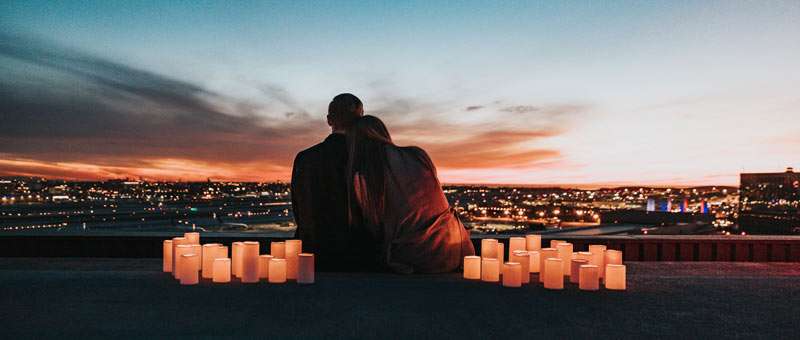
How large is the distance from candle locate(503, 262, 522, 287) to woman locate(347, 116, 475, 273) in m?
0.89

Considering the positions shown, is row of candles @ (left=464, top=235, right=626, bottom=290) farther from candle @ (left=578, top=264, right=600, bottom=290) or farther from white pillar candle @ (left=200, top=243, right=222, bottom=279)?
white pillar candle @ (left=200, top=243, right=222, bottom=279)

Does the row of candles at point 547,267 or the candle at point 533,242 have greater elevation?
the candle at point 533,242

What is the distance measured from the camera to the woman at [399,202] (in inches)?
233

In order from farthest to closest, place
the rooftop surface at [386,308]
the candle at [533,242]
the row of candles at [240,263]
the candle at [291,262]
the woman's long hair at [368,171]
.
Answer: the candle at [533,242] → the woman's long hair at [368,171] → the candle at [291,262] → the row of candles at [240,263] → the rooftop surface at [386,308]

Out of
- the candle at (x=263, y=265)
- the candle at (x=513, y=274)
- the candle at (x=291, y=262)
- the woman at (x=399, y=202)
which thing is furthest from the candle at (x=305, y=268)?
the candle at (x=513, y=274)

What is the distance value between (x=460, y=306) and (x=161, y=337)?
6.48ft

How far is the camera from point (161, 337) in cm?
336

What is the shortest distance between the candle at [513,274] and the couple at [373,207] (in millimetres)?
885

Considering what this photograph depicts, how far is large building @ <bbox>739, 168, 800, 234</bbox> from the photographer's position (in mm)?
92062

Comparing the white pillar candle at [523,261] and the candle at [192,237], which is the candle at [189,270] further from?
the white pillar candle at [523,261]

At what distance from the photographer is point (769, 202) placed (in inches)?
3964

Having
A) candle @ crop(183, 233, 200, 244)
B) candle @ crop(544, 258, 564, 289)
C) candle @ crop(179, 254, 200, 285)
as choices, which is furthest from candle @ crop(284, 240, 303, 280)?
candle @ crop(544, 258, 564, 289)

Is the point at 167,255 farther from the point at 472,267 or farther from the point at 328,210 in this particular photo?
the point at 472,267

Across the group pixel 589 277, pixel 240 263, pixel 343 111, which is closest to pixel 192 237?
pixel 240 263
